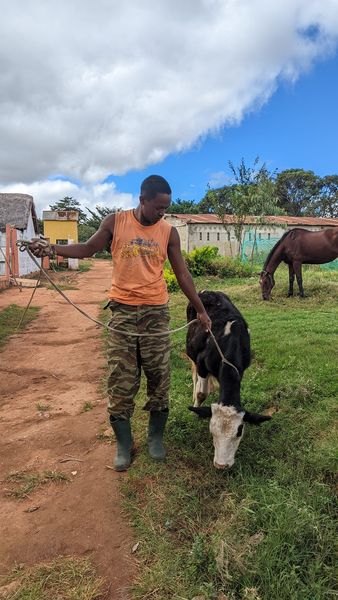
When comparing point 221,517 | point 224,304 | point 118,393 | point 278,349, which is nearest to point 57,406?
point 118,393

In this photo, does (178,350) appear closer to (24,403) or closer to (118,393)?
(24,403)

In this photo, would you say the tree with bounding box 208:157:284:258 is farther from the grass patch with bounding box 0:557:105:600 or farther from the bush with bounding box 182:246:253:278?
the grass patch with bounding box 0:557:105:600

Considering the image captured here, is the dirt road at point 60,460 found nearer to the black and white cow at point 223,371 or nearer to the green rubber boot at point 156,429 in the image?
the green rubber boot at point 156,429

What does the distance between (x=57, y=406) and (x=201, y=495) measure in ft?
7.98

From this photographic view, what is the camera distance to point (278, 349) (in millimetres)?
6199

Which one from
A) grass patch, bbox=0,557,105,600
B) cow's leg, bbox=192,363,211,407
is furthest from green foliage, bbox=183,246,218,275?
grass patch, bbox=0,557,105,600

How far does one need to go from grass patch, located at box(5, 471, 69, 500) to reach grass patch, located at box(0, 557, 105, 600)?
2.73 ft

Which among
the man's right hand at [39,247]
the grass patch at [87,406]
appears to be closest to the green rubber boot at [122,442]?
the grass patch at [87,406]

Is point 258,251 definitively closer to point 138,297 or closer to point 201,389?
point 201,389

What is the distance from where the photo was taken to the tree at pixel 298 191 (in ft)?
164

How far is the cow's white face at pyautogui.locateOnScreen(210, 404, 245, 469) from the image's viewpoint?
129 inches

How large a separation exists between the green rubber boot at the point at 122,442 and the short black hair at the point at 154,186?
187 centimetres

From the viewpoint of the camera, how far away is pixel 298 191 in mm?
51156

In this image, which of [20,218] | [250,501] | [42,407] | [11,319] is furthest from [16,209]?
[250,501]
